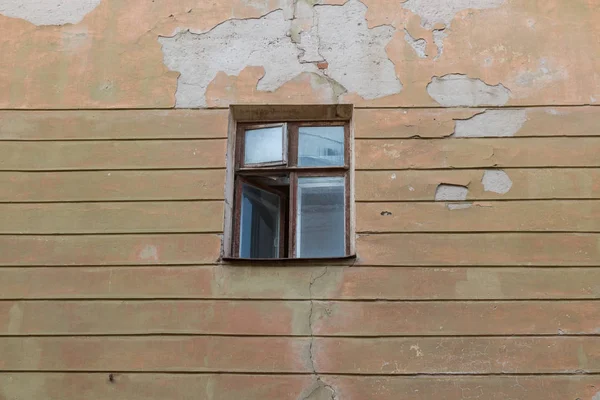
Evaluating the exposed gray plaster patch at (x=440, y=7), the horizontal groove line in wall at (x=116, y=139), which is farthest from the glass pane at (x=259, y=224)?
the exposed gray plaster patch at (x=440, y=7)

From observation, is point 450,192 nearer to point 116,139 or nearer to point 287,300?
point 287,300

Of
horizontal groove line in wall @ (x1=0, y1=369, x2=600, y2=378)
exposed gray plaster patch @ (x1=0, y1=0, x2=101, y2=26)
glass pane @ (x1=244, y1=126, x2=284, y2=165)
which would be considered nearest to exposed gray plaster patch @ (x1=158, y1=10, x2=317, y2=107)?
glass pane @ (x1=244, y1=126, x2=284, y2=165)

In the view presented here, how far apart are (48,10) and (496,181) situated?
3.57m

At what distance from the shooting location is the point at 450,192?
16.4ft

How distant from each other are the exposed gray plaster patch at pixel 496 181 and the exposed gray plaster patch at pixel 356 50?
2.91 feet

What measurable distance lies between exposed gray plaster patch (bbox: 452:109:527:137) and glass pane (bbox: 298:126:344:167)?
2.69 ft

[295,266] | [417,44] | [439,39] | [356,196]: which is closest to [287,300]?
[295,266]

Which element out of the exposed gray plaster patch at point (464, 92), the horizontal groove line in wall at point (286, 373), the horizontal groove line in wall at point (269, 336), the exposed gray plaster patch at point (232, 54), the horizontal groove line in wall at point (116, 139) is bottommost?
the horizontal groove line in wall at point (286, 373)

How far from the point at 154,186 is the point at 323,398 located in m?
1.83

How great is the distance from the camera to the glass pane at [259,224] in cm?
518

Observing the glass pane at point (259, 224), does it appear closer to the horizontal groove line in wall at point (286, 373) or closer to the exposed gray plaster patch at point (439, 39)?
the horizontal groove line in wall at point (286, 373)

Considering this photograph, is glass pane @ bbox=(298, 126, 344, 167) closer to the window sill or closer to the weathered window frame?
the weathered window frame

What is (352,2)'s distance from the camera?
18.3 feet

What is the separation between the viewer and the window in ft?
16.8
